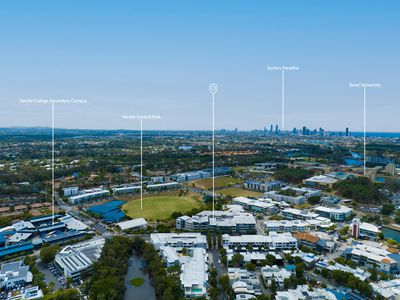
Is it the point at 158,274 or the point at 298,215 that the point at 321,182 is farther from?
the point at 158,274

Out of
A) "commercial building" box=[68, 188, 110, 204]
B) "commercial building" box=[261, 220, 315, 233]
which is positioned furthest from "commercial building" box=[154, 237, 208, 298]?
"commercial building" box=[68, 188, 110, 204]

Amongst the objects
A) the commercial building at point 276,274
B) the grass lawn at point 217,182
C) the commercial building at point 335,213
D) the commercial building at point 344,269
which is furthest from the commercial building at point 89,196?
the commercial building at point 344,269

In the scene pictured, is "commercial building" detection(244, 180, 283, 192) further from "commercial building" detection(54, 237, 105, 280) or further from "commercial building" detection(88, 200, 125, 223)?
"commercial building" detection(54, 237, 105, 280)

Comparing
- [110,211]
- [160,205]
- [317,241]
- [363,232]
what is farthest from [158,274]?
[363,232]

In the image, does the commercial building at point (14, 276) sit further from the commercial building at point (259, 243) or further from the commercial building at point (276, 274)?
the commercial building at point (276, 274)

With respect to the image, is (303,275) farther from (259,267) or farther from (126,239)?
(126,239)

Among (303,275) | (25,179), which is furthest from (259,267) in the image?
(25,179)
